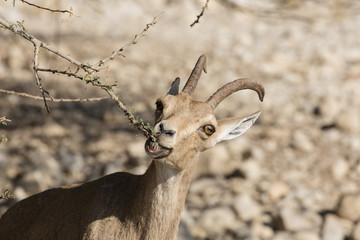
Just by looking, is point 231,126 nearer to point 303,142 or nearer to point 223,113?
point 303,142

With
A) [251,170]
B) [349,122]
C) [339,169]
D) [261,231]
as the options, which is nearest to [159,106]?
[261,231]

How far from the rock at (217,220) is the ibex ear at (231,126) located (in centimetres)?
344

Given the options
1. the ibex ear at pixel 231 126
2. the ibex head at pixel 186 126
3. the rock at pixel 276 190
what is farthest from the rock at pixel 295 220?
the ibex head at pixel 186 126

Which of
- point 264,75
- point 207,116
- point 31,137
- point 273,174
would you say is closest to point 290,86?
point 264,75

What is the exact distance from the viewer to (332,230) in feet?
30.1

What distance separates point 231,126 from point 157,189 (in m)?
1.02

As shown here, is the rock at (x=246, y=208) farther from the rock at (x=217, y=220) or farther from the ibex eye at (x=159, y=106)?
the ibex eye at (x=159, y=106)

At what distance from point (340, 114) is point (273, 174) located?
268cm

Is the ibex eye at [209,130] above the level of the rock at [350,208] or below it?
below

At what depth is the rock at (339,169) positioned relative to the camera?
1093 centimetres

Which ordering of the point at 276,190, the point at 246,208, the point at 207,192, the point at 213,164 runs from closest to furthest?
the point at 246,208 < the point at 207,192 < the point at 276,190 < the point at 213,164

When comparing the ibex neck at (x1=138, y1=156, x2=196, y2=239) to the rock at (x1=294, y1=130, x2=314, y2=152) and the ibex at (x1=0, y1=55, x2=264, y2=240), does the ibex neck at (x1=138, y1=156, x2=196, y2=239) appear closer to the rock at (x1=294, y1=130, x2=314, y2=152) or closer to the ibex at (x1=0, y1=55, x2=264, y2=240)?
the ibex at (x1=0, y1=55, x2=264, y2=240)

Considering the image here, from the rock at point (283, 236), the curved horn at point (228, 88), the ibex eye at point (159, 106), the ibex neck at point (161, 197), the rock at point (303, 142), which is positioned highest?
the rock at point (303, 142)

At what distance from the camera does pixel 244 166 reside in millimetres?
10531
